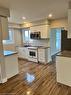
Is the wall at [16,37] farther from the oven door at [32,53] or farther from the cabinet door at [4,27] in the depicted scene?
the cabinet door at [4,27]

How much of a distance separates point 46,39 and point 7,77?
322 cm

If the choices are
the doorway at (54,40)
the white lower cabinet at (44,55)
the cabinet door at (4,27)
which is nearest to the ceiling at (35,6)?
the cabinet door at (4,27)

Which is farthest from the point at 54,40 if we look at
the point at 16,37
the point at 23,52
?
the point at 16,37

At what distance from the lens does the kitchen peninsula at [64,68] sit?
2.90 metres

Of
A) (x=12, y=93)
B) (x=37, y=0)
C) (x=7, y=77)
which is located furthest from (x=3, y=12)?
(x=12, y=93)

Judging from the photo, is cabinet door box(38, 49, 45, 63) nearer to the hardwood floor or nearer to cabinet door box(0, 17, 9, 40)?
the hardwood floor

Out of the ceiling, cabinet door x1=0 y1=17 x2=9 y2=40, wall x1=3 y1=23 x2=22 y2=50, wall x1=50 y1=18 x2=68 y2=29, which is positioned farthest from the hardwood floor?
wall x1=50 y1=18 x2=68 y2=29

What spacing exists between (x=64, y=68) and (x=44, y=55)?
243 centimetres

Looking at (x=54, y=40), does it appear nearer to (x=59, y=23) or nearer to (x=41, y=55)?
(x=59, y=23)

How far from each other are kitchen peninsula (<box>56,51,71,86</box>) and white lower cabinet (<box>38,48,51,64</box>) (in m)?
2.26

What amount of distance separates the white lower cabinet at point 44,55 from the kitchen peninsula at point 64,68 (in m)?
2.26

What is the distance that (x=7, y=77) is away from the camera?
3598mm

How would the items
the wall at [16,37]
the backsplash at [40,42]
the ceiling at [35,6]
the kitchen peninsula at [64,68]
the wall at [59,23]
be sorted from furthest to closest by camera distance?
the wall at [16,37] < the backsplash at [40,42] < the wall at [59,23] < the kitchen peninsula at [64,68] < the ceiling at [35,6]

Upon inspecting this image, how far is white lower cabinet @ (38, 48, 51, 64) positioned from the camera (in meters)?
5.38
